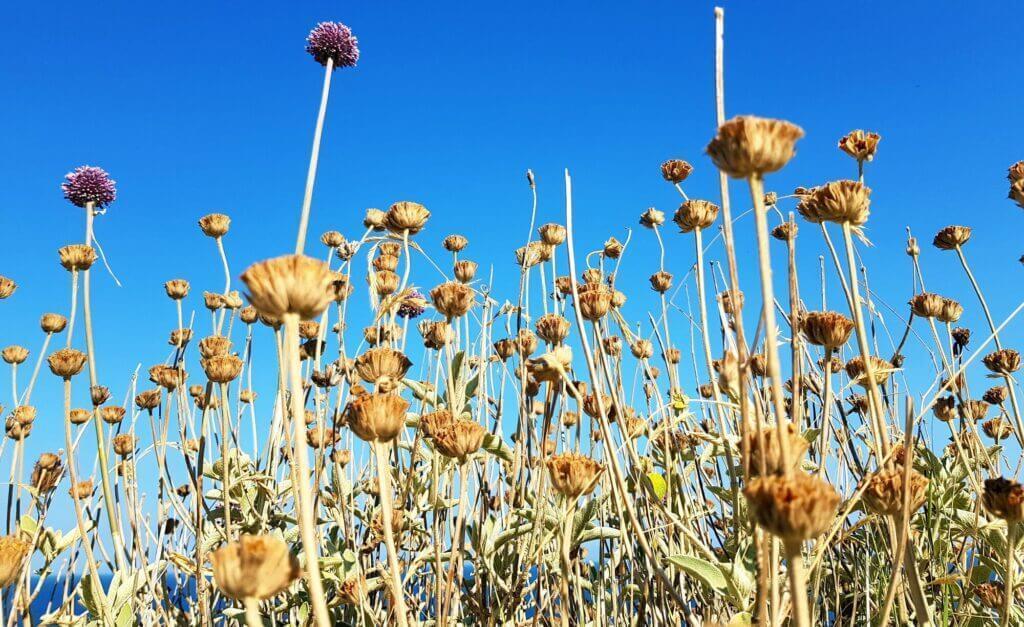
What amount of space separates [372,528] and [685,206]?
3.08 ft

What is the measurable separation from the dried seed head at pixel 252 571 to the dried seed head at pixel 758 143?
18.7 inches

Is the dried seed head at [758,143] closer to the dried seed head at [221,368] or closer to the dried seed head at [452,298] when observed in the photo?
the dried seed head at [452,298]

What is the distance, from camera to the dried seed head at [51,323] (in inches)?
79.4

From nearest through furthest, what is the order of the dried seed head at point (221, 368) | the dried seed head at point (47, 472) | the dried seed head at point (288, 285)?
1. the dried seed head at point (288, 285)
2. the dried seed head at point (221, 368)
3. the dried seed head at point (47, 472)

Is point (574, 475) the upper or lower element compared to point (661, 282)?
lower

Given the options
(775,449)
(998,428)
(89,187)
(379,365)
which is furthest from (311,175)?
(998,428)

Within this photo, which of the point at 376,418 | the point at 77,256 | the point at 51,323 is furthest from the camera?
the point at 51,323

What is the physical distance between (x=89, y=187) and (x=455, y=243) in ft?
3.45

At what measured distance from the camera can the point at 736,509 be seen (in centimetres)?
99

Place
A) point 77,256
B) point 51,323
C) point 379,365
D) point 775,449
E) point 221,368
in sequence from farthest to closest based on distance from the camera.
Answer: point 51,323 < point 77,256 < point 221,368 < point 379,365 < point 775,449

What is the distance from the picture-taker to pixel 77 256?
1.62 meters

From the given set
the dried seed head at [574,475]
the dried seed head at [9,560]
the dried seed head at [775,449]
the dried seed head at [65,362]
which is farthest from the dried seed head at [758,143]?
the dried seed head at [65,362]

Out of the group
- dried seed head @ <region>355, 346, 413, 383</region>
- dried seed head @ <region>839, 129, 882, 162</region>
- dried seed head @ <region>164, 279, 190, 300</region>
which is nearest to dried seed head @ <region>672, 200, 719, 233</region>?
dried seed head @ <region>839, 129, 882, 162</region>

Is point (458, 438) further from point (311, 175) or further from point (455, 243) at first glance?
point (455, 243)
